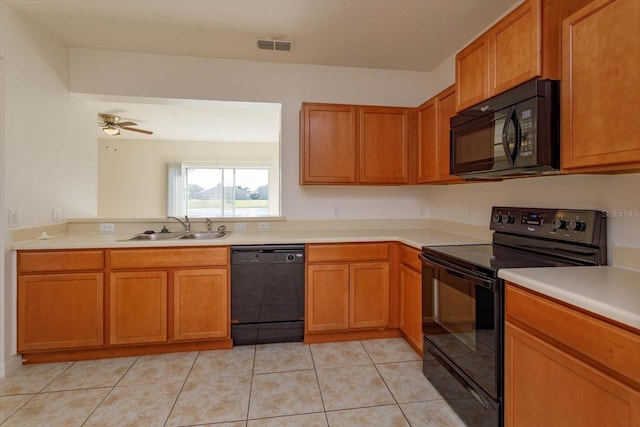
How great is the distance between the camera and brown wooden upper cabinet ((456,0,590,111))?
4.75 feet

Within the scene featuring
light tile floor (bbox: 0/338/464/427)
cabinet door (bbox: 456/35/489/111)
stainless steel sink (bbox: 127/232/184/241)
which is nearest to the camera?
light tile floor (bbox: 0/338/464/427)

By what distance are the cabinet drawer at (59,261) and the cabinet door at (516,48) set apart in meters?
2.83

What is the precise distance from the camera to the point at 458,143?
2.11 metres

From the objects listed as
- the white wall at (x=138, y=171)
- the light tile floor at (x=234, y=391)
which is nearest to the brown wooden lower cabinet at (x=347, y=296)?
the light tile floor at (x=234, y=391)

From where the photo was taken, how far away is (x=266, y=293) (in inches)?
99.5

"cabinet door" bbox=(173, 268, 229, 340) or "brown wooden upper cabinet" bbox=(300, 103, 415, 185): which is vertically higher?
"brown wooden upper cabinet" bbox=(300, 103, 415, 185)

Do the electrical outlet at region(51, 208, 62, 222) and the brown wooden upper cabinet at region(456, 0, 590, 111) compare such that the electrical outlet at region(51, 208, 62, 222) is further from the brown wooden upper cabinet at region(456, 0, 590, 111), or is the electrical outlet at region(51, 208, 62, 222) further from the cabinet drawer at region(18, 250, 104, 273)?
the brown wooden upper cabinet at region(456, 0, 590, 111)

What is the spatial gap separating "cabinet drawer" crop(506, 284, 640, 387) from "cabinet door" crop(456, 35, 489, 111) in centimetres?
116

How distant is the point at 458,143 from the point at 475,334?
3.96ft

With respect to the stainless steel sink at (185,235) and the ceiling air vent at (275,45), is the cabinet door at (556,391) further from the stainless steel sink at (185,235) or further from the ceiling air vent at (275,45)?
the ceiling air vent at (275,45)

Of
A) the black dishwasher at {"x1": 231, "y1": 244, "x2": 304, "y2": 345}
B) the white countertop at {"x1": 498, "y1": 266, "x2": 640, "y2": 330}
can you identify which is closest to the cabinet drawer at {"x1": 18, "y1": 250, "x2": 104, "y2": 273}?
the black dishwasher at {"x1": 231, "y1": 244, "x2": 304, "y2": 345}

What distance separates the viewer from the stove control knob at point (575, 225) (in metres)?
1.57

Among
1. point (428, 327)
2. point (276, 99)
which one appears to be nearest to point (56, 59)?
point (276, 99)

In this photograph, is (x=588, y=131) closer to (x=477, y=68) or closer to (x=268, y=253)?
(x=477, y=68)
